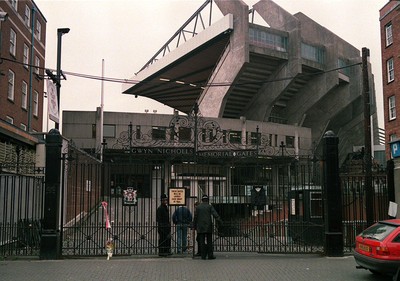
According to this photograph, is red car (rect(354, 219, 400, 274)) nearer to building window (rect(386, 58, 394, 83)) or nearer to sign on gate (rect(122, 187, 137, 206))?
sign on gate (rect(122, 187, 137, 206))

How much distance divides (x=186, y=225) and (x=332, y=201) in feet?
13.7

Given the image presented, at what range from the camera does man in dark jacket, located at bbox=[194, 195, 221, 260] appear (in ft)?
38.7

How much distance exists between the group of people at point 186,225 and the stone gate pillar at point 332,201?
124 inches

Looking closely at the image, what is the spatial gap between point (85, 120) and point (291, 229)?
1613 inches

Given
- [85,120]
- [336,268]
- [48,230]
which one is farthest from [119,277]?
[85,120]

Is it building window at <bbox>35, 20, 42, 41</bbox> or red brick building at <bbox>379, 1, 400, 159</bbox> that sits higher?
building window at <bbox>35, 20, 42, 41</bbox>

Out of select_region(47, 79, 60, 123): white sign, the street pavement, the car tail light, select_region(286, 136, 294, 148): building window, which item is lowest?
the street pavement

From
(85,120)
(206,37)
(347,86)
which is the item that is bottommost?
(85,120)

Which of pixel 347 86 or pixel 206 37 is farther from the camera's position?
pixel 347 86

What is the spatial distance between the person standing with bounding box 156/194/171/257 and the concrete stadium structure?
1661 inches

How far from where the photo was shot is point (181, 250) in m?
13.2

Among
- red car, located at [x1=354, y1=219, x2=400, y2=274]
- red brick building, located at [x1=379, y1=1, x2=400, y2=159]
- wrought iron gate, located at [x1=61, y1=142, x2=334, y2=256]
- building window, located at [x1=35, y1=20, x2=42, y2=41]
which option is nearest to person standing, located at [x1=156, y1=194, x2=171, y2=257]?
wrought iron gate, located at [x1=61, y1=142, x2=334, y2=256]

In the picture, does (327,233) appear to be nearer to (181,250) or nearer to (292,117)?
(181,250)

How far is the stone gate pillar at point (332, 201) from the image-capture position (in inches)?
474
